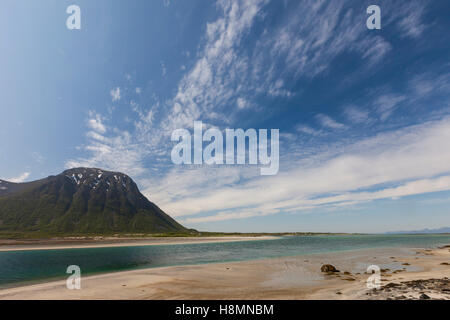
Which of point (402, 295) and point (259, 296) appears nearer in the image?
point (402, 295)

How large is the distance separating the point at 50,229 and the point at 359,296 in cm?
25863

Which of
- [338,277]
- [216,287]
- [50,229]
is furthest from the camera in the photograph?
[50,229]

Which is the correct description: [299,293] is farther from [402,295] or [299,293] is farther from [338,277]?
[338,277]
